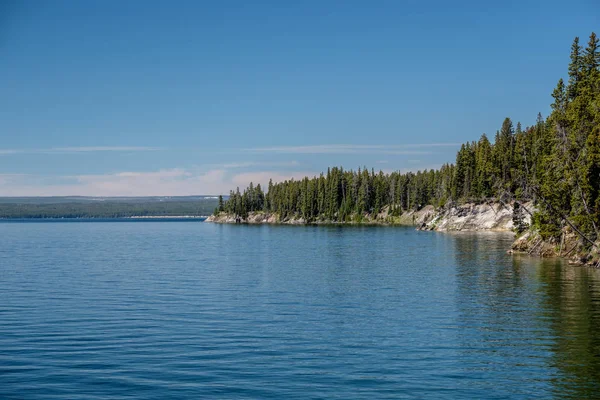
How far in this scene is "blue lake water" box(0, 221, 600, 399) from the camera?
23469 mm

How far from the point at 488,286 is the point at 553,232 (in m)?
26.4

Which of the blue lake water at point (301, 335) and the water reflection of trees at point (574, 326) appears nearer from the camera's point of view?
the blue lake water at point (301, 335)

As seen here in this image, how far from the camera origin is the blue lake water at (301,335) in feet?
77.0

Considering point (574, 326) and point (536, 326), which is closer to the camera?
point (574, 326)

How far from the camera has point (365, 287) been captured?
2019 inches

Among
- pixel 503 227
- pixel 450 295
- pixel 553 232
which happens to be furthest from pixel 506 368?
pixel 503 227

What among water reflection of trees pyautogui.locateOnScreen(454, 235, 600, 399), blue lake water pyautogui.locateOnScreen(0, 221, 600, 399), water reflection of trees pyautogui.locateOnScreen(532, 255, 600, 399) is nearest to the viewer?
blue lake water pyautogui.locateOnScreen(0, 221, 600, 399)

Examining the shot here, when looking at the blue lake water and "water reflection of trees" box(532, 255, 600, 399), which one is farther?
"water reflection of trees" box(532, 255, 600, 399)

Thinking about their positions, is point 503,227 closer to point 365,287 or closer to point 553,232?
point 553,232

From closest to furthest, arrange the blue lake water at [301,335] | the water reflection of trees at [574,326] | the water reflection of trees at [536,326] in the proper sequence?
the blue lake water at [301,335], the water reflection of trees at [574,326], the water reflection of trees at [536,326]

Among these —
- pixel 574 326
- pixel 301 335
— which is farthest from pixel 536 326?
pixel 301 335

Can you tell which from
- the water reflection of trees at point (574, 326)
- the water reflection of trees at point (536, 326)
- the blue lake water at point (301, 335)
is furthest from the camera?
the water reflection of trees at point (536, 326)

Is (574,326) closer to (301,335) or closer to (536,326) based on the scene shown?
(536,326)

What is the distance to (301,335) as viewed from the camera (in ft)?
105
